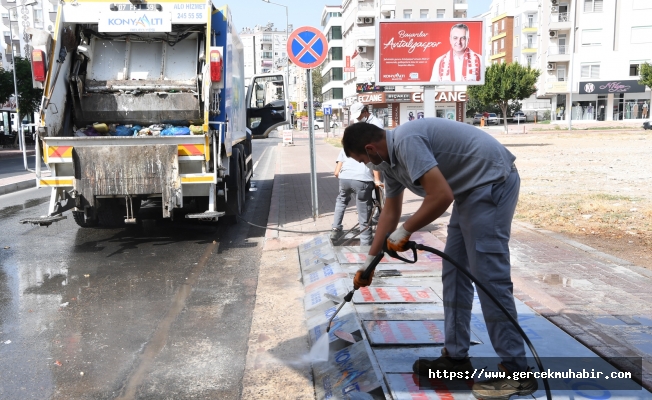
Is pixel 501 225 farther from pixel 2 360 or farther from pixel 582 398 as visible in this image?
pixel 2 360

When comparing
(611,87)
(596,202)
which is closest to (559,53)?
(611,87)

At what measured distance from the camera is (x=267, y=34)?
159125 mm

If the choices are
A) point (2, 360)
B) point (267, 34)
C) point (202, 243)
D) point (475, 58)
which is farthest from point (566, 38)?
point (267, 34)

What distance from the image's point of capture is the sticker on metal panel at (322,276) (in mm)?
5813

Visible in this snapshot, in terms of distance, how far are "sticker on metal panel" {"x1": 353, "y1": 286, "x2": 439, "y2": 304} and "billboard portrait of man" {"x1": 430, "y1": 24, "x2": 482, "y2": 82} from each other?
7.10 meters

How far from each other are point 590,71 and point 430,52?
53435mm

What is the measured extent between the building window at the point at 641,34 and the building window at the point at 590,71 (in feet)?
13.1

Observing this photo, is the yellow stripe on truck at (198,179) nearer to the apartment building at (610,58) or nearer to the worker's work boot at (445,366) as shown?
the worker's work boot at (445,366)

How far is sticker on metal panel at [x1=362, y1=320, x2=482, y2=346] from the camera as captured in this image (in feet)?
13.3

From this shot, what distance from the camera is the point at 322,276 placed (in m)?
6.05

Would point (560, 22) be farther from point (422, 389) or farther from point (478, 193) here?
point (422, 389)

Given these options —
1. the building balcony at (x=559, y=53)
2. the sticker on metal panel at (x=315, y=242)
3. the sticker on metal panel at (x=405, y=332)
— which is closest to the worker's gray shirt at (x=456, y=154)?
the sticker on metal panel at (x=405, y=332)

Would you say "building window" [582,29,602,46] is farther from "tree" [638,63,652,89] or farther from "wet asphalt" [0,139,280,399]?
"wet asphalt" [0,139,280,399]

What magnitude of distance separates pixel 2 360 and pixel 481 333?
334 centimetres
